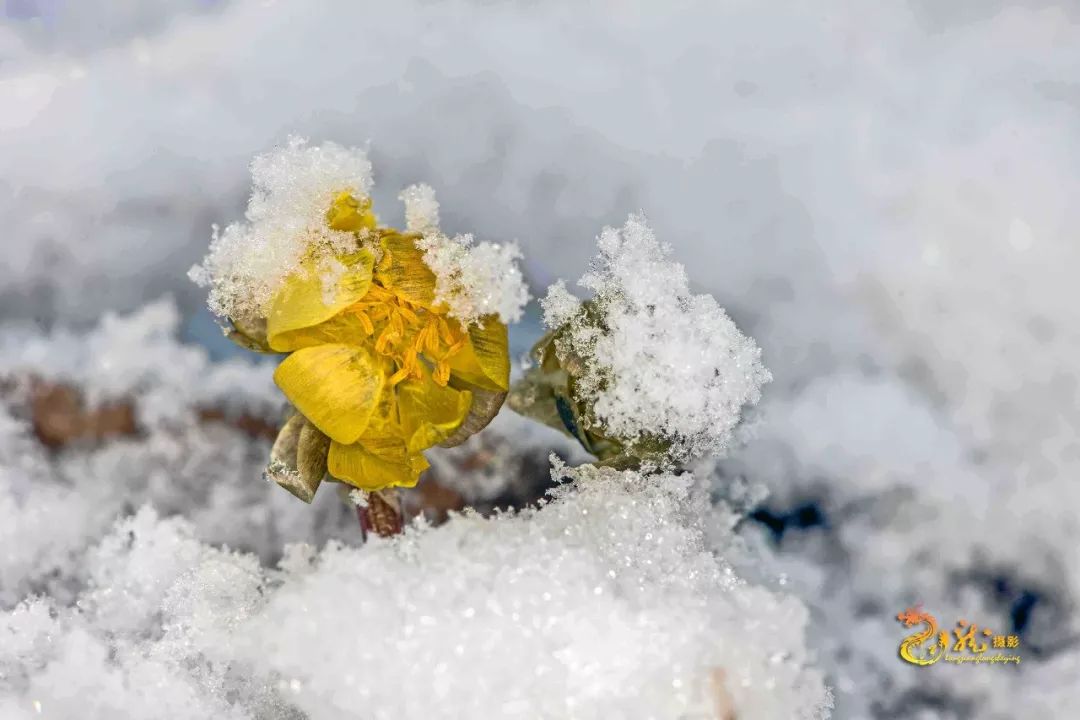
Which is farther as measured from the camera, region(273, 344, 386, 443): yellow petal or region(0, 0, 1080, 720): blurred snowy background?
region(0, 0, 1080, 720): blurred snowy background

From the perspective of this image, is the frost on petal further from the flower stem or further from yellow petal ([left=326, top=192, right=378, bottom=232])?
the flower stem

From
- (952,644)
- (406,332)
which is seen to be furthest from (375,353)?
(952,644)

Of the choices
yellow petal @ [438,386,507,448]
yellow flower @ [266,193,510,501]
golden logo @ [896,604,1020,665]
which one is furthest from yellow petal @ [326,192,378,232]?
golden logo @ [896,604,1020,665]

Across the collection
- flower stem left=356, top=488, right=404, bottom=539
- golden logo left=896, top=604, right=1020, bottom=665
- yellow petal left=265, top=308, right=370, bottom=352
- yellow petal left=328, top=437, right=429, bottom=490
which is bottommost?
golden logo left=896, top=604, right=1020, bottom=665

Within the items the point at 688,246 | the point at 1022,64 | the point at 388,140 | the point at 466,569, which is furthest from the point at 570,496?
the point at 1022,64

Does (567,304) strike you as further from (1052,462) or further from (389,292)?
(1052,462)

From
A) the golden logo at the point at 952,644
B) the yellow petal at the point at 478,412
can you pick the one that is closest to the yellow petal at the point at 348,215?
the yellow petal at the point at 478,412
